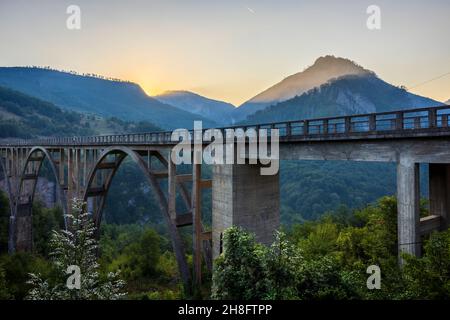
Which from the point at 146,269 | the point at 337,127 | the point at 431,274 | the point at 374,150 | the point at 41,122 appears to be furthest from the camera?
the point at 41,122

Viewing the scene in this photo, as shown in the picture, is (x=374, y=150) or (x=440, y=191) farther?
(x=440, y=191)

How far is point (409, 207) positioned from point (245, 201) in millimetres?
8948

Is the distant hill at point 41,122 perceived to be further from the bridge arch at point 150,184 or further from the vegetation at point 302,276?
the vegetation at point 302,276

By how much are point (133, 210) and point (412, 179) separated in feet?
361

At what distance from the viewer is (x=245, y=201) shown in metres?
18.9

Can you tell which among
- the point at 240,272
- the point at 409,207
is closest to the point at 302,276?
the point at 240,272

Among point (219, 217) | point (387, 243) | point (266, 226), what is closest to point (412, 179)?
point (387, 243)

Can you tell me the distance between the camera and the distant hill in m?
126

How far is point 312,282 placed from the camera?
10828mm

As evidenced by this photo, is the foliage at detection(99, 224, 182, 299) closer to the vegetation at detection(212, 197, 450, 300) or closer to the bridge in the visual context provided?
the bridge

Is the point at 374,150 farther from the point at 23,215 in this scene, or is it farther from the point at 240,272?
the point at 23,215

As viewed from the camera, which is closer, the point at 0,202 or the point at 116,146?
the point at 116,146

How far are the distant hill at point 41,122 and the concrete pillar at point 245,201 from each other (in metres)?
118
